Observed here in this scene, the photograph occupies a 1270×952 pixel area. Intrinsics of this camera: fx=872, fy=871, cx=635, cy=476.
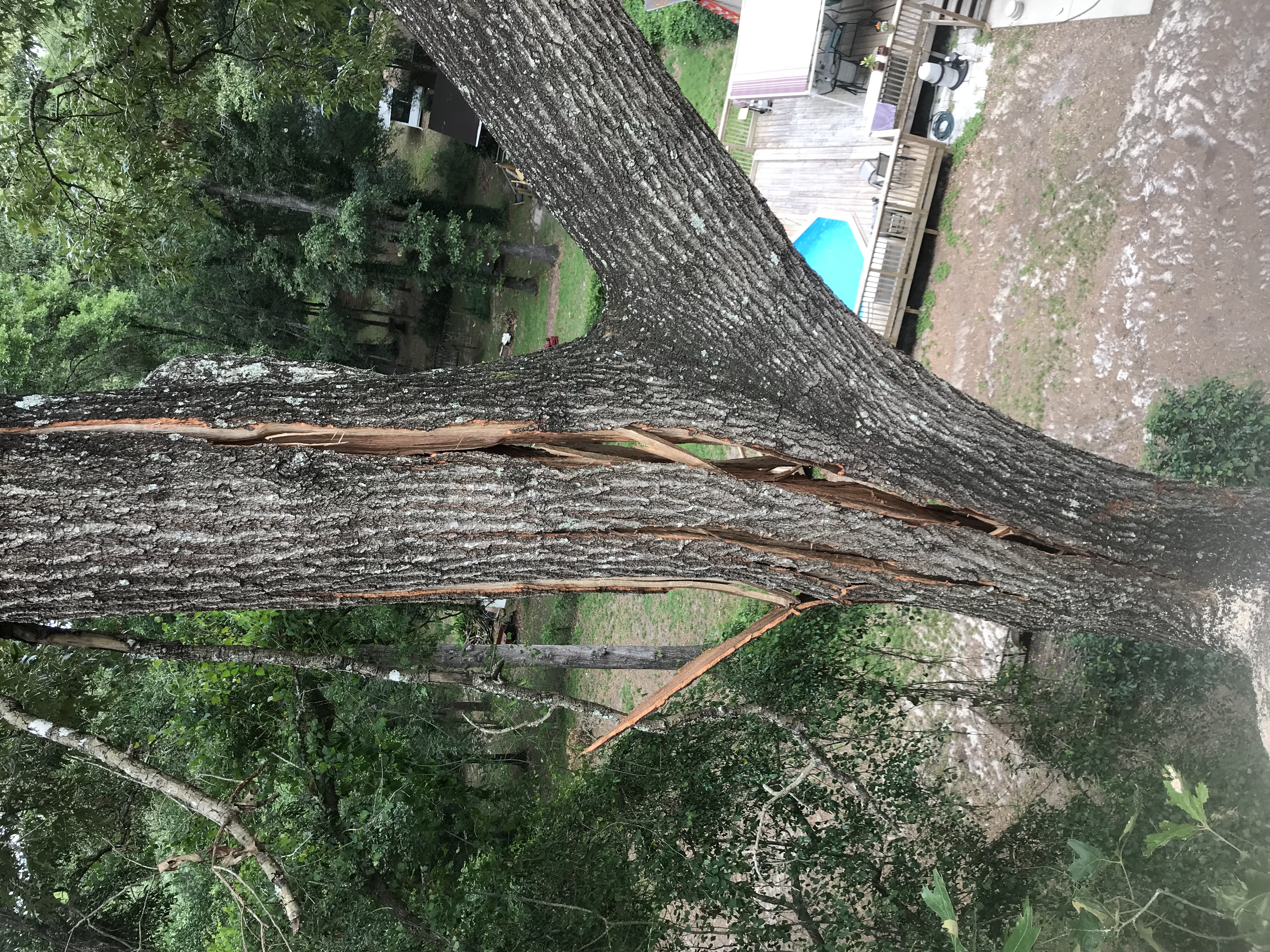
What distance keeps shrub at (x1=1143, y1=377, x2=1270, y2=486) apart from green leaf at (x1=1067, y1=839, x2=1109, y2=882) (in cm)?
224

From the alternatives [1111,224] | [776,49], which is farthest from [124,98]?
[1111,224]

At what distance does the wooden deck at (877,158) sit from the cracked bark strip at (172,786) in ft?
18.7

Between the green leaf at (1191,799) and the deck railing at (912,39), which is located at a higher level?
the deck railing at (912,39)

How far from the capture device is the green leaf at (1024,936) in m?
2.32

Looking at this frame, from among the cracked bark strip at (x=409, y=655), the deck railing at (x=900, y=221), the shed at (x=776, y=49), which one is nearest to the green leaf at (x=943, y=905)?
the cracked bark strip at (x=409, y=655)

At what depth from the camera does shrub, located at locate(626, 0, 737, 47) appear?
34.6 feet

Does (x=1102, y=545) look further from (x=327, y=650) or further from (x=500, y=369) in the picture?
(x=327, y=650)

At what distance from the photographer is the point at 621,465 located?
8.80 feet

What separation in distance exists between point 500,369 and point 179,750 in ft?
16.2

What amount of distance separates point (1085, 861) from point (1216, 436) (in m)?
2.88

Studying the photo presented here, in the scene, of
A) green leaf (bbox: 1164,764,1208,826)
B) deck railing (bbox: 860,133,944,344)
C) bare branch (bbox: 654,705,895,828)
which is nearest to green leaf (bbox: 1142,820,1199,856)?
green leaf (bbox: 1164,764,1208,826)

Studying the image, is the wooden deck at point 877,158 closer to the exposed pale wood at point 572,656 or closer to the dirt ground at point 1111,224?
the dirt ground at point 1111,224

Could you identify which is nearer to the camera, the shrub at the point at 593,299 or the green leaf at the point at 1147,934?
the green leaf at the point at 1147,934

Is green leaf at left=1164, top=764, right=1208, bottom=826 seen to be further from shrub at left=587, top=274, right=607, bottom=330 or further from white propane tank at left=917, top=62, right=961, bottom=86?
shrub at left=587, top=274, right=607, bottom=330
